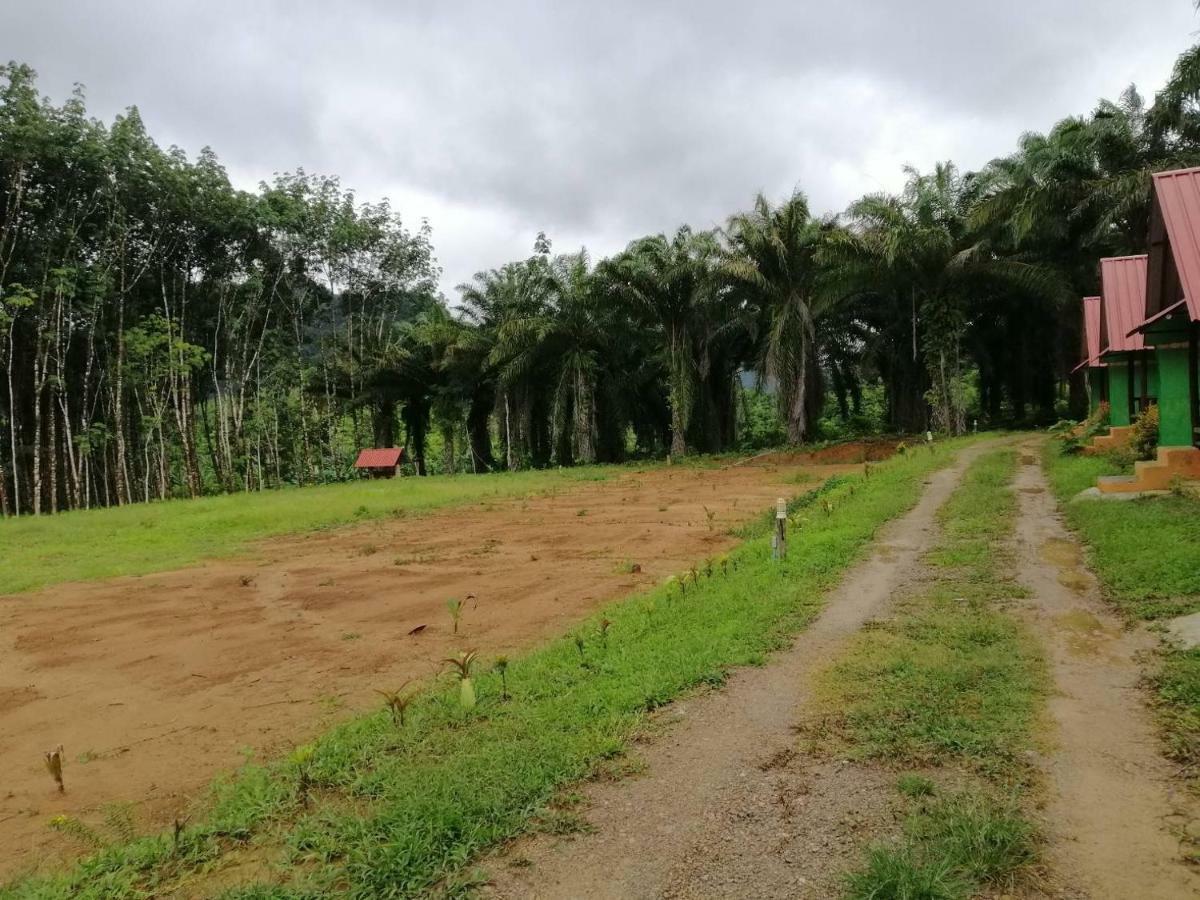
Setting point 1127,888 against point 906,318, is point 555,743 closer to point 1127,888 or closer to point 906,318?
point 1127,888

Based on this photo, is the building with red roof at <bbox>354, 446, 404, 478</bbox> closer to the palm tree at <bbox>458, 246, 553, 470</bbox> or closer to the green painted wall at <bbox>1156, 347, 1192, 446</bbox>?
the palm tree at <bbox>458, 246, 553, 470</bbox>

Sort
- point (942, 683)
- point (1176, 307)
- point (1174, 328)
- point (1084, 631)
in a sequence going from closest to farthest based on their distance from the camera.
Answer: point (942, 683) → point (1084, 631) → point (1176, 307) → point (1174, 328)

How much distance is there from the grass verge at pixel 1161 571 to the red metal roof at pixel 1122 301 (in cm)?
573

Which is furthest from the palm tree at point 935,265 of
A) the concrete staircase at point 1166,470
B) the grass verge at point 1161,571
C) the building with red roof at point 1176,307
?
the grass verge at point 1161,571

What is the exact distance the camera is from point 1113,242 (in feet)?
79.3

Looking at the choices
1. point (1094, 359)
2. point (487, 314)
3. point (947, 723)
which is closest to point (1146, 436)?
point (1094, 359)

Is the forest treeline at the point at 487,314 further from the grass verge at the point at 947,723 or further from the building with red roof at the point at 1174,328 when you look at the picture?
the grass verge at the point at 947,723

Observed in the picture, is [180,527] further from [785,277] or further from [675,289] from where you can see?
[785,277]

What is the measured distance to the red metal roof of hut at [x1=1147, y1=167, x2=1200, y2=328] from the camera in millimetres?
8930

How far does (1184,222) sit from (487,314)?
26267 mm

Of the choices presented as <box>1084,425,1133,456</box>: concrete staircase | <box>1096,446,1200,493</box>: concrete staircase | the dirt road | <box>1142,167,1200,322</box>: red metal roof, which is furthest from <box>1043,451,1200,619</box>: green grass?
<box>1084,425,1133,456</box>: concrete staircase

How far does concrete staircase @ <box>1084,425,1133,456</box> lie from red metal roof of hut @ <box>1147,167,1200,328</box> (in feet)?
13.6

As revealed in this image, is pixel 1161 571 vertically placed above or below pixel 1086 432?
below

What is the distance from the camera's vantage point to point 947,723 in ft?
12.6
